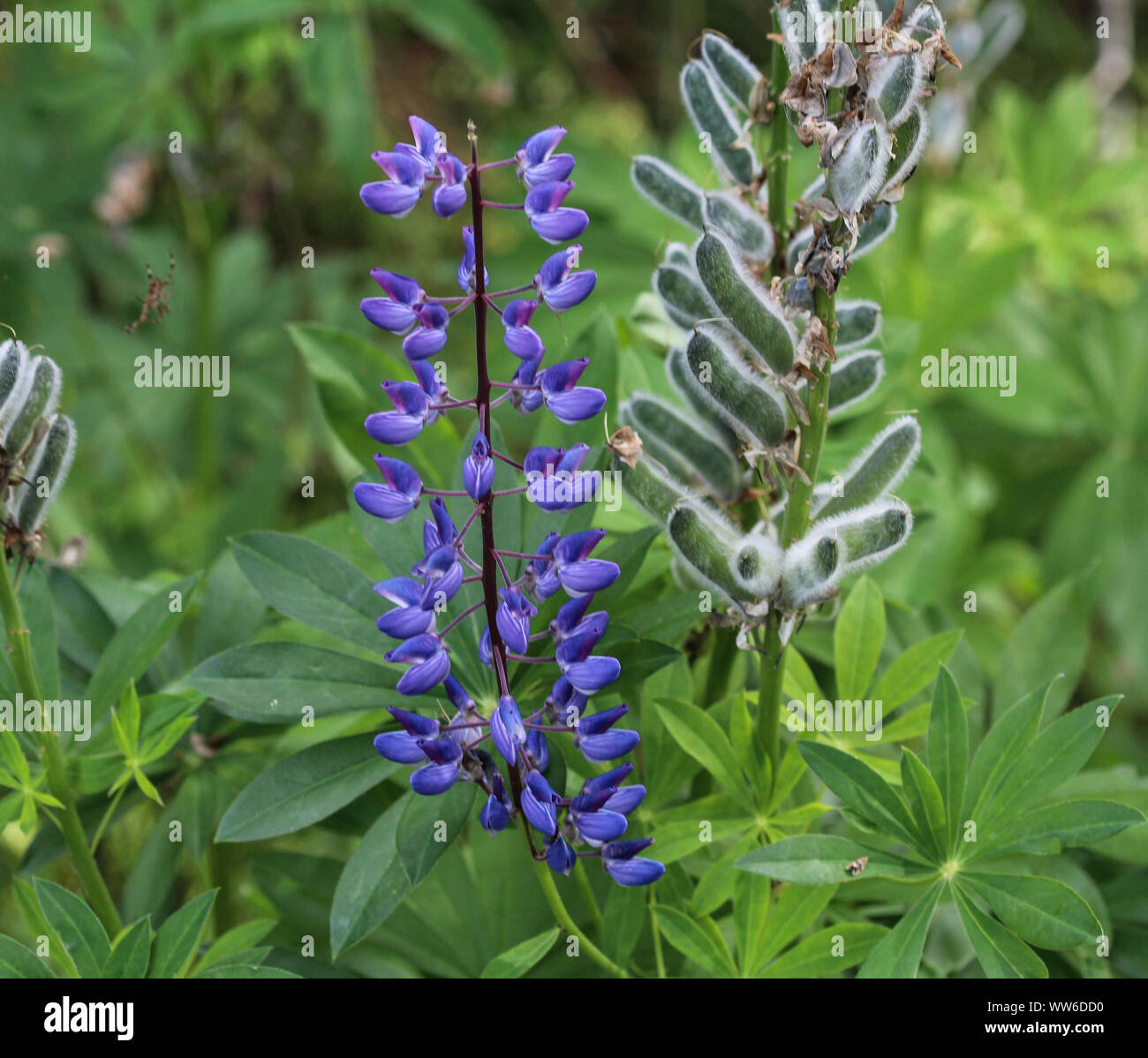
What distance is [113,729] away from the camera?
138 cm

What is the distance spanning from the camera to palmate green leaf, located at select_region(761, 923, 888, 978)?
51.4 inches

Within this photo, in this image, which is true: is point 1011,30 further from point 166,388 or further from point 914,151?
point 166,388

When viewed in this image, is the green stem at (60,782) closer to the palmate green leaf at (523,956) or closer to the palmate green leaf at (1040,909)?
the palmate green leaf at (523,956)

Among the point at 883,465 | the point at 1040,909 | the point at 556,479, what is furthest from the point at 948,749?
the point at 556,479

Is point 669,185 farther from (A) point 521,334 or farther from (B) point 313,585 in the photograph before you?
(B) point 313,585

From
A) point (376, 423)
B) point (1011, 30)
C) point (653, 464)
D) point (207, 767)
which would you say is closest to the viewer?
point (376, 423)

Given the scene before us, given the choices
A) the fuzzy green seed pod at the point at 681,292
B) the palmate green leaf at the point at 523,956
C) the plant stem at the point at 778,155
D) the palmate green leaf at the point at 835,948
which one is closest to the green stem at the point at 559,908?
the palmate green leaf at the point at 523,956

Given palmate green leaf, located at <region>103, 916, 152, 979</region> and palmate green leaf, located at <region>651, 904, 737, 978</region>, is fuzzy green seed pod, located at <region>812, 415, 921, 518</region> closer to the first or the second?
palmate green leaf, located at <region>651, 904, 737, 978</region>

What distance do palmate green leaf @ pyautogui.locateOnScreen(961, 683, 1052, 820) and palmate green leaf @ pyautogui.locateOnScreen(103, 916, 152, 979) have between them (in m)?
0.90

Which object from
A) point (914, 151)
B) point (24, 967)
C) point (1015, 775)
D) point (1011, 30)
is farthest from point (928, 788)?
point (1011, 30)

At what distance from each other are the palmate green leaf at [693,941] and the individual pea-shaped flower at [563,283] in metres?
0.66

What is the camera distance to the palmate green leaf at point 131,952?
1257mm

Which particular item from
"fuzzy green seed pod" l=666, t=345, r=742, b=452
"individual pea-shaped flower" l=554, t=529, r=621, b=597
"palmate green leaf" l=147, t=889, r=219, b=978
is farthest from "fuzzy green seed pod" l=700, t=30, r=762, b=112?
"palmate green leaf" l=147, t=889, r=219, b=978
